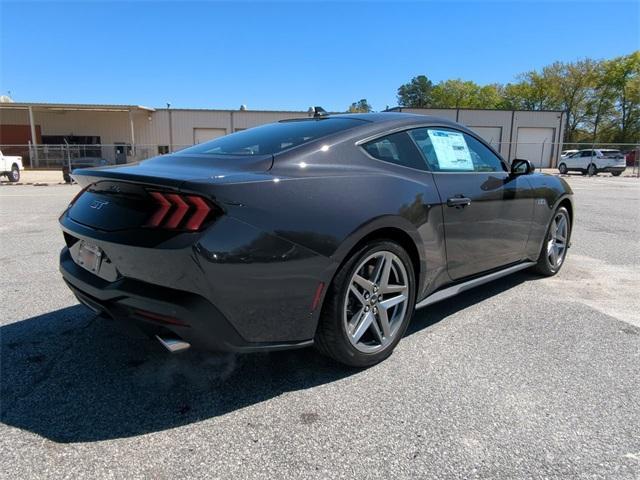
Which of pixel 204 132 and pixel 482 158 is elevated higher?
pixel 204 132

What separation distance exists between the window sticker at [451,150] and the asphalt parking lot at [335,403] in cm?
119

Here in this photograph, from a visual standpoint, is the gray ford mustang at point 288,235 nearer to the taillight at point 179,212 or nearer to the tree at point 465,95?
the taillight at point 179,212

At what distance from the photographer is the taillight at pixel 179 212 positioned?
2.21 m

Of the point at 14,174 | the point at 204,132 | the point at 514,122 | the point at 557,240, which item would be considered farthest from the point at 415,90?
the point at 557,240

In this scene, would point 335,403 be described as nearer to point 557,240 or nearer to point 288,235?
point 288,235

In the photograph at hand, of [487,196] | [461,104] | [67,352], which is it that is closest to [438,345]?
[487,196]

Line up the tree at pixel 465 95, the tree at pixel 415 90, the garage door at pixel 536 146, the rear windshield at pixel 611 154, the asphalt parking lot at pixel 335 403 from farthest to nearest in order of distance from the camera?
the tree at pixel 415 90 → the tree at pixel 465 95 → the garage door at pixel 536 146 → the rear windshield at pixel 611 154 → the asphalt parking lot at pixel 335 403

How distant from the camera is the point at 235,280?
2244 mm

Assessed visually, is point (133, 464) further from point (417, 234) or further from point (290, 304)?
Answer: point (417, 234)

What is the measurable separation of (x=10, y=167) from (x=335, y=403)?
22.6 meters

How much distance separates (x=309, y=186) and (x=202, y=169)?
1.91 feet

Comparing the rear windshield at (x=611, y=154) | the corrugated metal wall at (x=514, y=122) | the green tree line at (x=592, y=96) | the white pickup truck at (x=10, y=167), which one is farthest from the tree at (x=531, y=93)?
the white pickup truck at (x=10, y=167)

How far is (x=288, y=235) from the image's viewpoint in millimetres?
2369

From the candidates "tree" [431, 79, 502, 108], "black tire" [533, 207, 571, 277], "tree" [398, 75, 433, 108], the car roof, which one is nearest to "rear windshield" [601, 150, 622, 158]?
"black tire" [533, 207, 571, 277]
